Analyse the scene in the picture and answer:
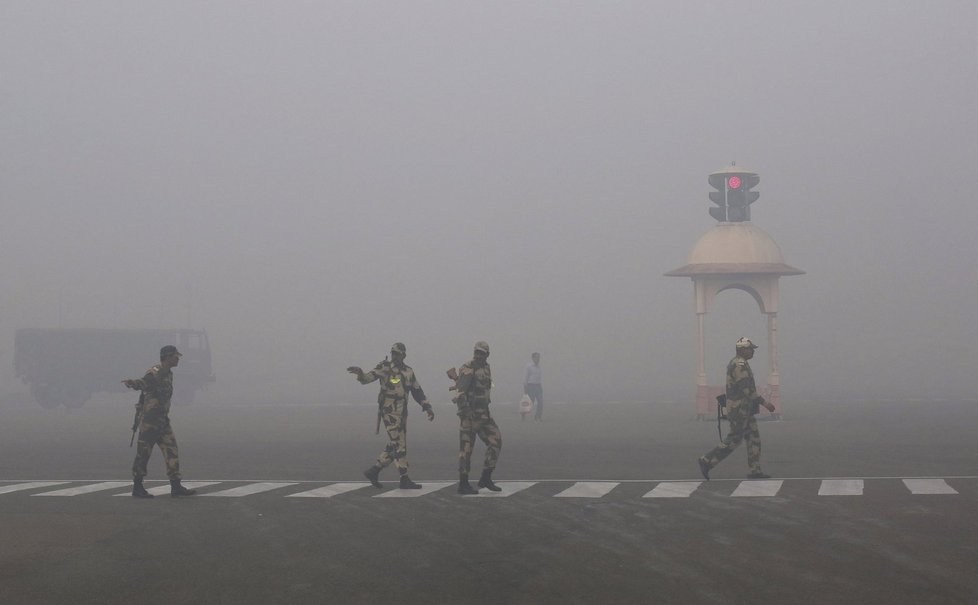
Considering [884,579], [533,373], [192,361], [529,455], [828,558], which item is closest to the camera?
[884,579]

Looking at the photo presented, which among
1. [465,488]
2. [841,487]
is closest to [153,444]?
[465,488]

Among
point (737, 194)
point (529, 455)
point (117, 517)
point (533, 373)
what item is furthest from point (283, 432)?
point (117, 517)

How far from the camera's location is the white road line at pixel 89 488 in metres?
15.5

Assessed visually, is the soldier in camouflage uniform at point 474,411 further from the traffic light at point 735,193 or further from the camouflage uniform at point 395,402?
the traffic light at point 735,193

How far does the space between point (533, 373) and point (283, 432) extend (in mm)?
7225

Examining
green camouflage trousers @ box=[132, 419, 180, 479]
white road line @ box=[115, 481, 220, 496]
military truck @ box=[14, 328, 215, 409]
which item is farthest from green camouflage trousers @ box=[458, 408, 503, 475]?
military truck @ box=[14, 328, 215, 409]

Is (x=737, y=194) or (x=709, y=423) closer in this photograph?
(x=709, y=423)

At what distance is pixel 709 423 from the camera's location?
3019cm

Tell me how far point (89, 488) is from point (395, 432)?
4320 millimetres

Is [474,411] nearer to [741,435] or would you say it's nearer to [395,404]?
[395,404]

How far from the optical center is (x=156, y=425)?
15.0 metres

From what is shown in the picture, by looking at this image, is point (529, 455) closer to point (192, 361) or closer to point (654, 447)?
point (654, 447)

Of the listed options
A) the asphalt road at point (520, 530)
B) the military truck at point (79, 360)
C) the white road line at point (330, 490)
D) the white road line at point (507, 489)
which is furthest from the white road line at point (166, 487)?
the military truck at point (79, 360)

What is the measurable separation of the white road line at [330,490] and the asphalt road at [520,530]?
15cm
